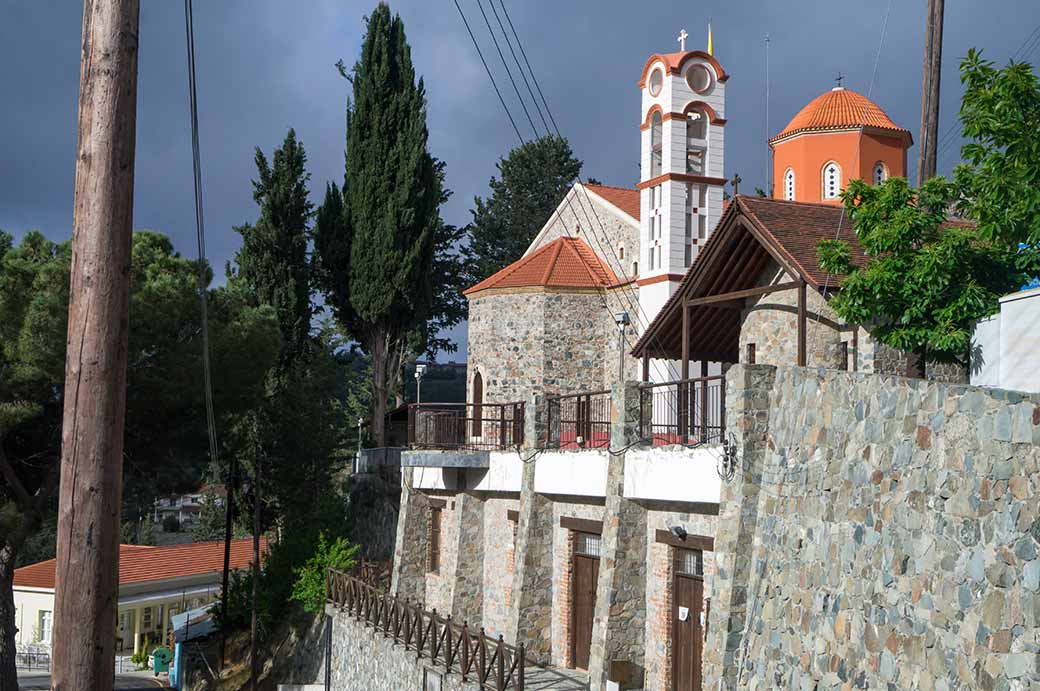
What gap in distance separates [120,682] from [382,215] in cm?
1856

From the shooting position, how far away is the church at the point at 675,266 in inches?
722

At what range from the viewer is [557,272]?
2998cm

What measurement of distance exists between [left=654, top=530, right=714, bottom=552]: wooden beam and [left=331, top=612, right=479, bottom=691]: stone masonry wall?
3802 millimetres

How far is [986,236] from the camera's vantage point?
534 inches

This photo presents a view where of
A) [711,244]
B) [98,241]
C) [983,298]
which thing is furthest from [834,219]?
[98,241]

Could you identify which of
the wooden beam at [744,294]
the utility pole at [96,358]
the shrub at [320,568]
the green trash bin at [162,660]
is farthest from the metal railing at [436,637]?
the green trash bin at [162,660]

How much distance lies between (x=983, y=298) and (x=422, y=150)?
78.2 ft

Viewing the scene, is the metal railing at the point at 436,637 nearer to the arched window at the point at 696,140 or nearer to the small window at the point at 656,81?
the arched window at the point at 696,140

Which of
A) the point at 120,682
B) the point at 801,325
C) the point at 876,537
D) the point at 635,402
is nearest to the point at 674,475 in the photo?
the point at 635,402

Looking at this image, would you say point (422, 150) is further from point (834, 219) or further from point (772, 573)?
point (772, 573)

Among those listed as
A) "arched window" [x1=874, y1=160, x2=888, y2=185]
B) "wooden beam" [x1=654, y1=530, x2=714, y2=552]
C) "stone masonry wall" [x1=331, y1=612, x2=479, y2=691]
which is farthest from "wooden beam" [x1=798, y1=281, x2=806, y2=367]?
"arched window" [x1=874, y1=160, x2=888, y2=185]

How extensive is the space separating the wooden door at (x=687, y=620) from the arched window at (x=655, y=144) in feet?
48.0

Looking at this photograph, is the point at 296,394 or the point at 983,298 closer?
the point at 983,298

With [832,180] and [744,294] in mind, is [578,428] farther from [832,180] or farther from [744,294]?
[832,180]
